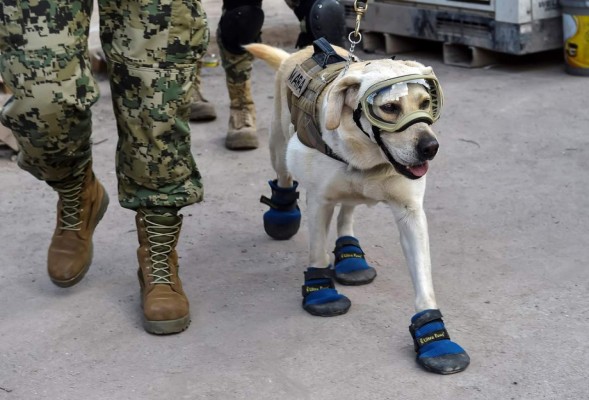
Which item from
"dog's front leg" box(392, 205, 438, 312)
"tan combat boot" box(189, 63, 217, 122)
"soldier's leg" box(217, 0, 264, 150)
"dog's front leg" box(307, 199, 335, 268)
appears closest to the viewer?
"dog's front leg" box(392, 205, 438, 312)

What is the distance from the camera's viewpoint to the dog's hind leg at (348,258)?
335 cm

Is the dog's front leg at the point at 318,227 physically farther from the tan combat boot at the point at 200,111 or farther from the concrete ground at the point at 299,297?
the tan combat boot at the point at 200,111

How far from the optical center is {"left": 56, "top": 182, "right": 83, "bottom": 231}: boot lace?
3266 mm

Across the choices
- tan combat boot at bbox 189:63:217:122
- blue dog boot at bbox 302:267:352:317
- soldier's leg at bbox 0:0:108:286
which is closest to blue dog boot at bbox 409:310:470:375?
blue dog boot at bbox 302:267:352:317

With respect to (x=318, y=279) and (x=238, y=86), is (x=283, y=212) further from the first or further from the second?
(x=238, y=86)

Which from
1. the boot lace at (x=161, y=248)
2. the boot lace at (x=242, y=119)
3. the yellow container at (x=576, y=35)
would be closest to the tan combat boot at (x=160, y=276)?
the boot lace at (x=161, y=248)

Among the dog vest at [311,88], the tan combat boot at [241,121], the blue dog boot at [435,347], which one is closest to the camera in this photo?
the blue dog boot at [435,347]

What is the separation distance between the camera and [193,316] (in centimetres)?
317

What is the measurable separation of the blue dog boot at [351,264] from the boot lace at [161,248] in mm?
626

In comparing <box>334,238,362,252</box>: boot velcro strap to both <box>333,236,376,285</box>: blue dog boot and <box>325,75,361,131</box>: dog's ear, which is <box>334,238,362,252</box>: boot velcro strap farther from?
<box>325,75,361,131</box>: dog's ear

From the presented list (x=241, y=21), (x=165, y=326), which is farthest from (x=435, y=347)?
(x=241, y=21)

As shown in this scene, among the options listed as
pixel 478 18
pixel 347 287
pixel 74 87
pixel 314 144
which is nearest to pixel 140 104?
pixel 74 87

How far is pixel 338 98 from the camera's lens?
2.75 m

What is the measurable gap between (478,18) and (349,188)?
10.8ft
